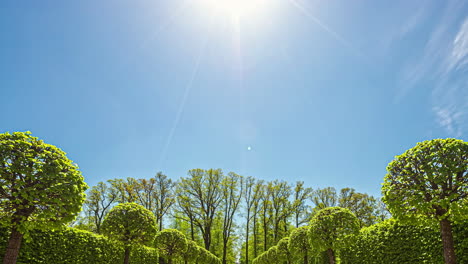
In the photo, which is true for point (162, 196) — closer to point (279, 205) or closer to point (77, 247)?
point (279, 205)

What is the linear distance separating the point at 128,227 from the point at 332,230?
8769 mm

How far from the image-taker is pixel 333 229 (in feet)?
34.5

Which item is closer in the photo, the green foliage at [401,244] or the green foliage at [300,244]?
the green foliage at [401,244]

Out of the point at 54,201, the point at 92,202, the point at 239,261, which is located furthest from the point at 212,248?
the point at 54,201

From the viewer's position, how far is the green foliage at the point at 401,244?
22.8 feet

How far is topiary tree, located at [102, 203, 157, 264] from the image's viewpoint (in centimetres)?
972

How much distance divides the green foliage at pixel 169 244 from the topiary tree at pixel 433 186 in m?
11.8

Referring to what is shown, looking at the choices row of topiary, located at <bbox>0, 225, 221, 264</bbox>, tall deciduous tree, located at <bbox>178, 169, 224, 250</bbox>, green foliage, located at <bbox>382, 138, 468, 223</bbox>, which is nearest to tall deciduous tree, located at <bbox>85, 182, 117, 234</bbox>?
tall deciduous tree, located at <bbox>178, 169, 224, 250</bbox>

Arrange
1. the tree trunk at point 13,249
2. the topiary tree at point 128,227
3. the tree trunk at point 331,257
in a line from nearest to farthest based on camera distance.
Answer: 1. the tree trunk at point 13,249
2. the topiary tree at point 128,227
3. the tree trunk at point 331,257

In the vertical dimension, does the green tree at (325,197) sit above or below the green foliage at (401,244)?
above

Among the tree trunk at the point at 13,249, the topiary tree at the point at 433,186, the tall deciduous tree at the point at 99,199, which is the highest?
the tall deciduous tree at the point at 99,199

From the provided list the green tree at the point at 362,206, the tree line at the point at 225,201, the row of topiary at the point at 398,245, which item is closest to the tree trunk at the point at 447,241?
the row of topiary at the point at 398,245

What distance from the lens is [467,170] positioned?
603 cm

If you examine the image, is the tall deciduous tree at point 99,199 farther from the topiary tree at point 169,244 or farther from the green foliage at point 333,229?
the green foliage at point 333,229
